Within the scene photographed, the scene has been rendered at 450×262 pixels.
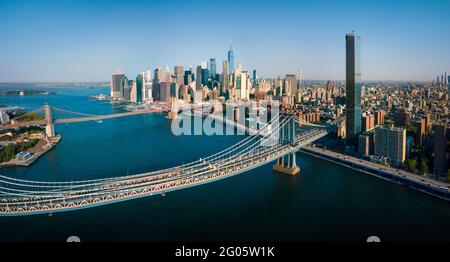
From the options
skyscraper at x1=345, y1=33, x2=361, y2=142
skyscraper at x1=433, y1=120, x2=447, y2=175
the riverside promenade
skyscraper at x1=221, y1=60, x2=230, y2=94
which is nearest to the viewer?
the riverside promenade

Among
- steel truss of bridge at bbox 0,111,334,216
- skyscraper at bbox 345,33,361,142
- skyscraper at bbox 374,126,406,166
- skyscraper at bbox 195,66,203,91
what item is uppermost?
skyscraper at bbox 195,66,203,91

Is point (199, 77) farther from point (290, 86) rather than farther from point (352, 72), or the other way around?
point (352, 72)

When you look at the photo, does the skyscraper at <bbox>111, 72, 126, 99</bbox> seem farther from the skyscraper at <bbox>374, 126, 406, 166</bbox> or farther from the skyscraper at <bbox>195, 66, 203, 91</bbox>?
the skyscraper at <bbox>374, 126, 406, 166</bbox>

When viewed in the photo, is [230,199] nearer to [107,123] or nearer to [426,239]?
[426,239]

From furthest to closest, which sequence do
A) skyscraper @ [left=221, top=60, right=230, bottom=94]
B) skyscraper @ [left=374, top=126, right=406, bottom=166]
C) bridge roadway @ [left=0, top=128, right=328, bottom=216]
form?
1. skyscraper @ [left=221, top=60, right=230, bottom=94]
2. skyscraper @ [left=374, top=126, right=406, bottom=166]
3. bridge roadway @ [left=0, top=128, right=328, bottom=216]

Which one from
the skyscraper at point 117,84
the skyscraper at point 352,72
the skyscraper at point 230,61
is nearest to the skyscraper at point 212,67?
the skyscraper at point 230,61

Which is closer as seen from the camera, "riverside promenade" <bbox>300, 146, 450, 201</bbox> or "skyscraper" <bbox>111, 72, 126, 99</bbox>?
"riverside promenade" <bbox>300, 146, 450, 201</bbox>

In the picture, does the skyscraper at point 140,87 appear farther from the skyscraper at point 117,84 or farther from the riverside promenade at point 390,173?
the riverside promenade at point 390,173

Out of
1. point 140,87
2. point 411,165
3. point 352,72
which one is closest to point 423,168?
point 411,165

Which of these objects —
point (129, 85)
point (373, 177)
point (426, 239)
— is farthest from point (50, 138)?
point (129, 85)

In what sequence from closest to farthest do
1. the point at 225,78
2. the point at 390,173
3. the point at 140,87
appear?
the point at 390,173, the point at 225,78, the point at 140,87

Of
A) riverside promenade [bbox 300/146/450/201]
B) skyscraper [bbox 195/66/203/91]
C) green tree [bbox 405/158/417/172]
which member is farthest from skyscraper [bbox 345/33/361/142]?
skyscraper [bbox 195/66/203/91]
